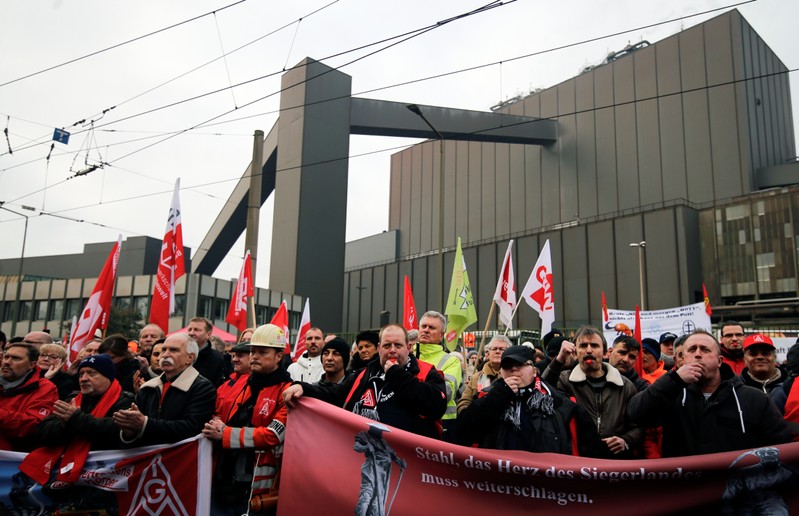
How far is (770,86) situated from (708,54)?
6821 millimetres

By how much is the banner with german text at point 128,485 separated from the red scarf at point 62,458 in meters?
0.10

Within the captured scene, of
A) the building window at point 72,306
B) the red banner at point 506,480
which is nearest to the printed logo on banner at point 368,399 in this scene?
the red banner at point 506,480

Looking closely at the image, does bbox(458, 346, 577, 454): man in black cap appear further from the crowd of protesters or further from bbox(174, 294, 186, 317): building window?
bbox(174, 294, 186, 317): building window

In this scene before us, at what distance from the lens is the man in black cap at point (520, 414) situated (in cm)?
399

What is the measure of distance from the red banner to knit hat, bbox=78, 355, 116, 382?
5.98ft

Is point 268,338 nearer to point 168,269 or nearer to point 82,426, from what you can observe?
point 82,426

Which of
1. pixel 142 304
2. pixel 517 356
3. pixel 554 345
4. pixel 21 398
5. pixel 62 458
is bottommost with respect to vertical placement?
pixel 62 458

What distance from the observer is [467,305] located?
33.2 ft

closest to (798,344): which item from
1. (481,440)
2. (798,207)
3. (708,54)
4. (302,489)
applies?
(481,440)

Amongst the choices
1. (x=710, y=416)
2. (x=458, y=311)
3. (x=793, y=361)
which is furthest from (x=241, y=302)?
(x=710, y=416)

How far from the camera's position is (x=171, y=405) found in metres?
4.91

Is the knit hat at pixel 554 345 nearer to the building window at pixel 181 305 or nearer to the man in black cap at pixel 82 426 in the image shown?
the man in black cap at pixel 82 426

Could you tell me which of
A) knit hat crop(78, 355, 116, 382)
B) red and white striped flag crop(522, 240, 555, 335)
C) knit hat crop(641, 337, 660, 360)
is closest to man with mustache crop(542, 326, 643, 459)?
knit hat crop(641, 337, 660, 360)

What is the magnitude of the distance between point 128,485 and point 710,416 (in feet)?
14.2
